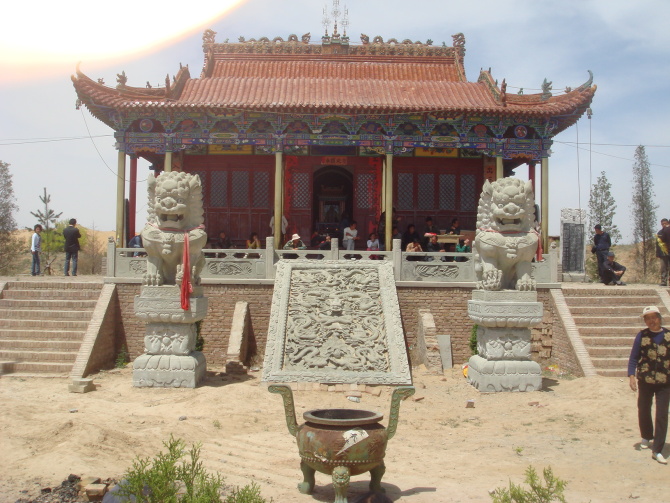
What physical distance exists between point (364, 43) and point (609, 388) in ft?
45.3

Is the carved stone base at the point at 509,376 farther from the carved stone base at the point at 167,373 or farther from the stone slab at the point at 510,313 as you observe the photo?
the carved stone base at the point at 167,373

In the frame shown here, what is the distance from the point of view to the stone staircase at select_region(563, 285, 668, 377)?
10479mm

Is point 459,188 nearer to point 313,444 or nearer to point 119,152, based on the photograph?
point 119,152

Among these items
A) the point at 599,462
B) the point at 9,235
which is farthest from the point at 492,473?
the point at 9,235

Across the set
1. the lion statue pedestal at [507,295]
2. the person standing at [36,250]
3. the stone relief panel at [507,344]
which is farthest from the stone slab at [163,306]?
the person standing at [36,250]

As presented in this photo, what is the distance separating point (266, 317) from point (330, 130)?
5189mm

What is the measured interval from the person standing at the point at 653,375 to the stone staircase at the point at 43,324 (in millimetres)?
8365

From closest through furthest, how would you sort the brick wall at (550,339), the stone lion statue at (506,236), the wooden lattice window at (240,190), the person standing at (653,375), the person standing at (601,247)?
1. the person standing at (653,375)
2. the stone lion statue at (506,236)
3. the brick wall at (550,339)
4. the person standing at (601,247)
5. the wooden lattice window at (240,190)

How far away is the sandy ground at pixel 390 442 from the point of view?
5.45 metres

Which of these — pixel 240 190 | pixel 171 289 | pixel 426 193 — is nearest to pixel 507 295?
pixel 171 289

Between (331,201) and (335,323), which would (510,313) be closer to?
(335,323)

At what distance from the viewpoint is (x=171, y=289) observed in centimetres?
932

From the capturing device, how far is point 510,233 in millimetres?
9320

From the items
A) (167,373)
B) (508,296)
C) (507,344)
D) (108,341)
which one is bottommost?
(167,373)
